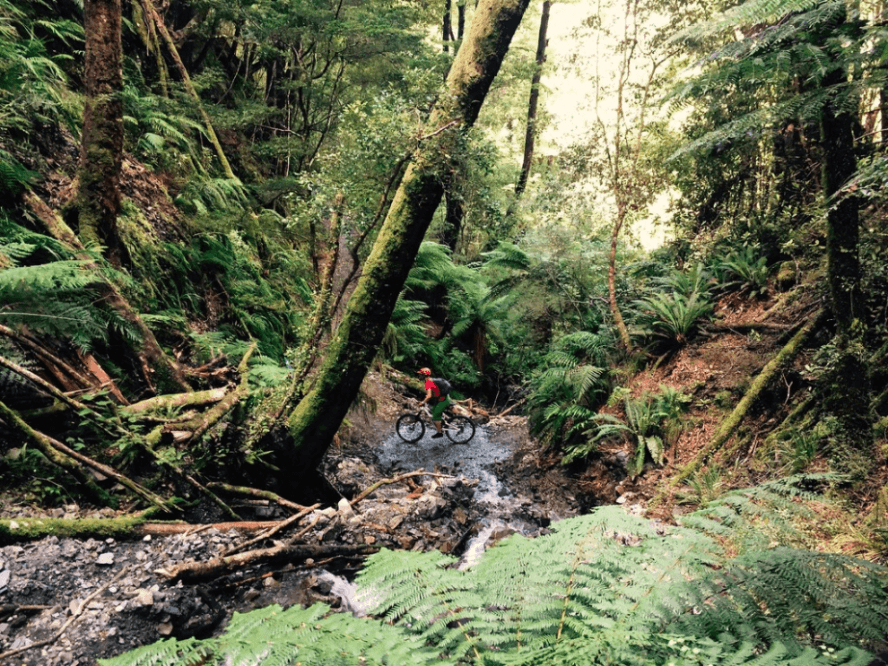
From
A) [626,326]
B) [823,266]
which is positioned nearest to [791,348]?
[823,266]

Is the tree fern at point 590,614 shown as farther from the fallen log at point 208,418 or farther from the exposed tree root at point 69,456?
the fallen log at point 208,418

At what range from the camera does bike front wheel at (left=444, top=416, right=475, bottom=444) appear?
324 inches

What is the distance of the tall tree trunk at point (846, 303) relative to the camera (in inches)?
147

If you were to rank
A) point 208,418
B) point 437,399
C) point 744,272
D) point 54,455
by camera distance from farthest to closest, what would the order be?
point 437,399 < point 744,272 < point 208,418 < point 54,455

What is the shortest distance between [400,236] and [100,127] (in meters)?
3.06

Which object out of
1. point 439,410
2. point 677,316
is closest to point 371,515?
point 439,410

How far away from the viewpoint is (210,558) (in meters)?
3.43

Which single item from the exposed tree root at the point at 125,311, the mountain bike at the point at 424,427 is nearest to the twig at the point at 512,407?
the mountain bike at the point at 424,427

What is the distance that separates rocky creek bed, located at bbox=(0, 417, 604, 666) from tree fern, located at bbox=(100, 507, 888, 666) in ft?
5.05

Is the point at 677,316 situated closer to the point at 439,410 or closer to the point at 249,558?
the point at 439,410

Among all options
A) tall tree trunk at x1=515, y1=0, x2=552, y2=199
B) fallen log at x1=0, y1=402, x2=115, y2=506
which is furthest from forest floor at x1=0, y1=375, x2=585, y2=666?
tall tree trunk at x1=515, y1=0, x2=552, y2=199

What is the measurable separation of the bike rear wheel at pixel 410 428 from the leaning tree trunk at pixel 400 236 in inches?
123

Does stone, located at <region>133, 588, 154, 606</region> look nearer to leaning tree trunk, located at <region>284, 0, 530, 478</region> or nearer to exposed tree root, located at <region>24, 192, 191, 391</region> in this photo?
leaning tree trunk, located at <region>284, 0, 530, 478</region>

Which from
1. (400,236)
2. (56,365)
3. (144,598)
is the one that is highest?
(400,236)
